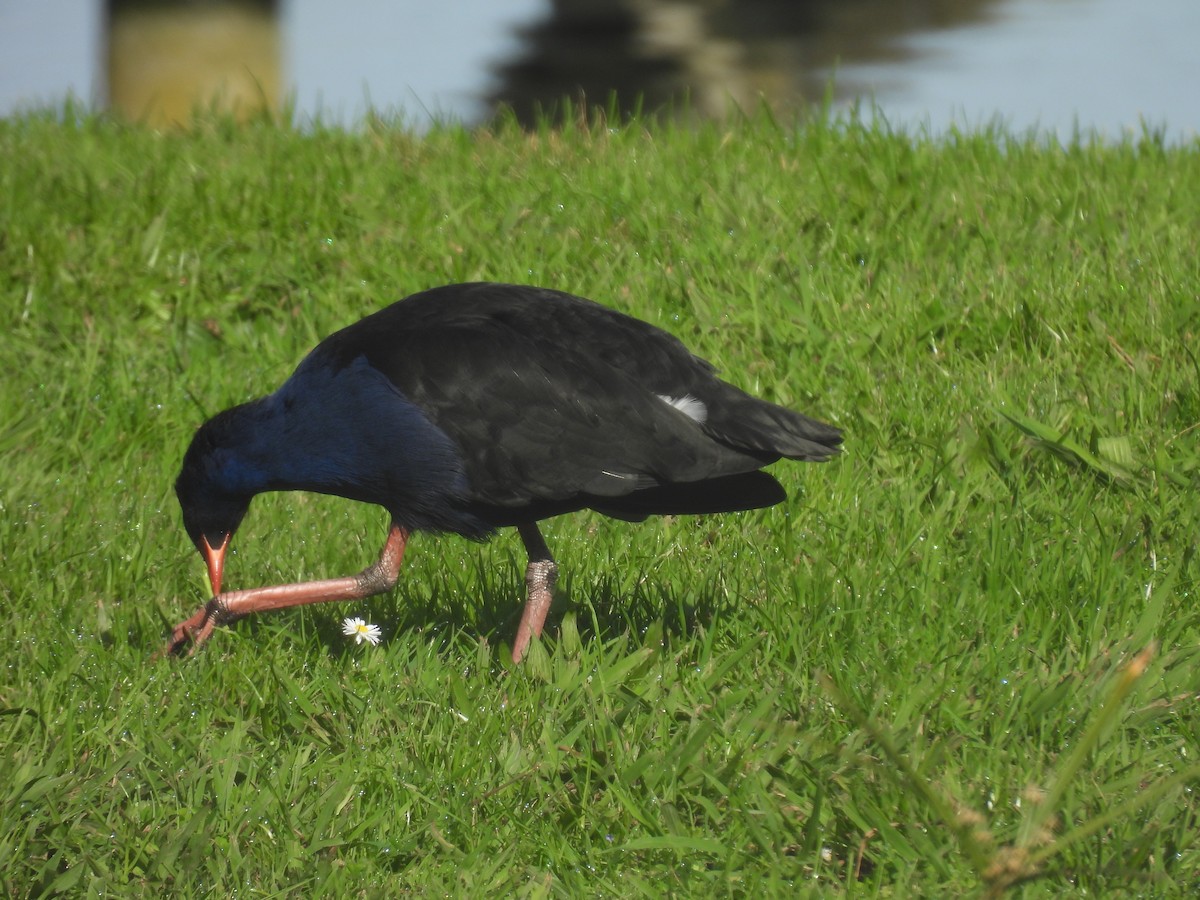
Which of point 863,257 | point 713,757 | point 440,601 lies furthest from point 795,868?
point 863,257

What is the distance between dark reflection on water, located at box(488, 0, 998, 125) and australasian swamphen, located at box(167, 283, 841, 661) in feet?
38.1

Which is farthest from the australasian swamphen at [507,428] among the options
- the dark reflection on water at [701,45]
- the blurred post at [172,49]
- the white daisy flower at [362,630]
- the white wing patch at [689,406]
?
the dark reflection on water at [701,45]

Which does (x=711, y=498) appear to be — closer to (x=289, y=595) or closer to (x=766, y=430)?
(x=766, y=430)

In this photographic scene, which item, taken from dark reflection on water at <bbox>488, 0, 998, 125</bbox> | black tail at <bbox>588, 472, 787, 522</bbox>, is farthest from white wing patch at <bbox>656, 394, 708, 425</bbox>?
dark reflection on water at <bbox>488, 0, 998, 125</bbox>

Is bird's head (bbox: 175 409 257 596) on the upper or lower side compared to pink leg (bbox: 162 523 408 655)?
upper

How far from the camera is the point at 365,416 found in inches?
135

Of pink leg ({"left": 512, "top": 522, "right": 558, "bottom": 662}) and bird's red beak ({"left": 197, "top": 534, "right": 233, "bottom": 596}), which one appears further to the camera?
bird's red beak ({"left": 197, "top": 534, "right": 233, "bottom": 596})

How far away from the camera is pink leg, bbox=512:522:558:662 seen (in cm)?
361

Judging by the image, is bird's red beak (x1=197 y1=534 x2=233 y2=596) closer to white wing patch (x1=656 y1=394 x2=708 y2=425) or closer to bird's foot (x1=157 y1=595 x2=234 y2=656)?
bird's foot (x1=157 y1=595 x2=234 y2=656)

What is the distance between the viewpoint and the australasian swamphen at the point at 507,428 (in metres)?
3.31

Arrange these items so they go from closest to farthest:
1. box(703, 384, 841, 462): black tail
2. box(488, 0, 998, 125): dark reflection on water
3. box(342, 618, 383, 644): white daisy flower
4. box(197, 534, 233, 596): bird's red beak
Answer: box(703, 384, 841, 462): black tail
box(342, 618, 383, 644): white daisy flower
box(197, 534, 233, 596): bird's red beak
box(488, 0, 998, 125): dark reflection on water

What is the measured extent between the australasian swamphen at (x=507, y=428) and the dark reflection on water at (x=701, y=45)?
11.6m

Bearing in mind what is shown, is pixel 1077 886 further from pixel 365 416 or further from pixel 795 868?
pixel 365 416

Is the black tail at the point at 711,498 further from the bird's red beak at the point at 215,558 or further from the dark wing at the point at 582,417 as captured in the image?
the bird's red beak at the point at 215,558
